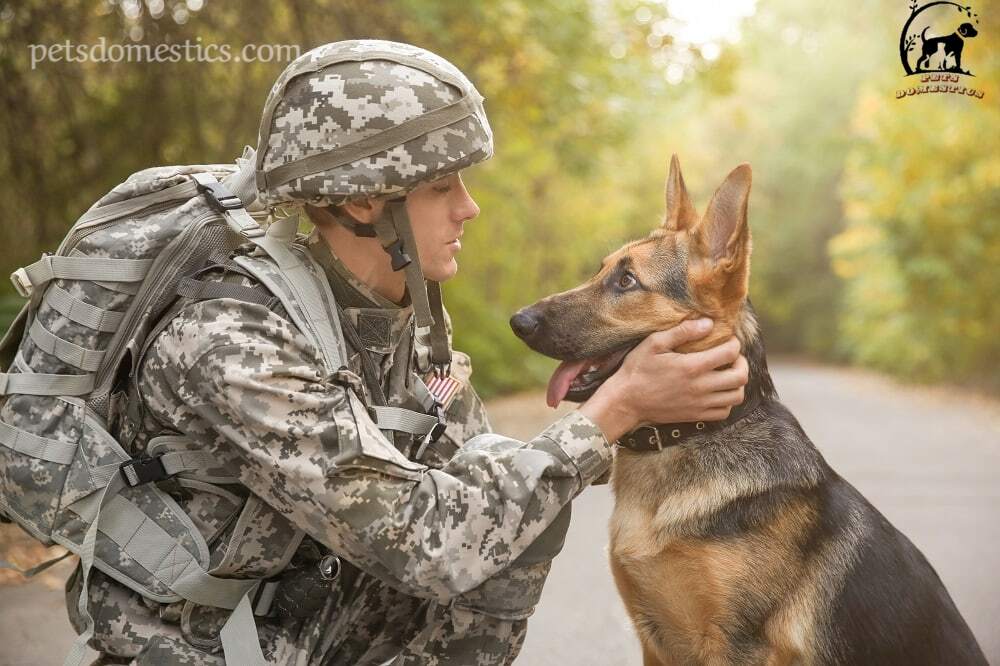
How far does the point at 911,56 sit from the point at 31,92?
14719mm

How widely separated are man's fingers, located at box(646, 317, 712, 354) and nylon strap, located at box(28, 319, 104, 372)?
1.72 metres

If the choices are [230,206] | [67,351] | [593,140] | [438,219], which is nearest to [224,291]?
[230,206]

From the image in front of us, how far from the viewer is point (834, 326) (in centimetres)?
3625

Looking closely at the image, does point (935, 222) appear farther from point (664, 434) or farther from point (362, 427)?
point (362, 427)

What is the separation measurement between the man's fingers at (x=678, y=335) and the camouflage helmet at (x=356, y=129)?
2.76 ft

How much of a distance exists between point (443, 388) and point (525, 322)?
43 centimetres

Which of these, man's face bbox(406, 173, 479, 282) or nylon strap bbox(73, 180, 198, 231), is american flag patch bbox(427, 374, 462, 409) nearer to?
man's face bbox(406, 173, 479, 282)

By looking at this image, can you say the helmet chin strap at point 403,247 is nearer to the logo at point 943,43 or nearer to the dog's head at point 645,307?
the dog's head at point 645,307

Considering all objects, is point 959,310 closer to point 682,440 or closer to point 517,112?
point 517,112

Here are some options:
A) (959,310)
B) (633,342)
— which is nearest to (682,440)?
(633,342)

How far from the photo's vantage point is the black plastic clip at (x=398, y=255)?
2.90 m

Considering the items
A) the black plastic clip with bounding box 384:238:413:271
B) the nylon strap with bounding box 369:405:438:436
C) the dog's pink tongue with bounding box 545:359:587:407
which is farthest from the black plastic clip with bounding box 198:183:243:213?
the dog's pink tongue with bounding box 545:359:587:407

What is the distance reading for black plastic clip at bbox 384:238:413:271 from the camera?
2902 millimetres

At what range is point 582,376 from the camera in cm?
334
